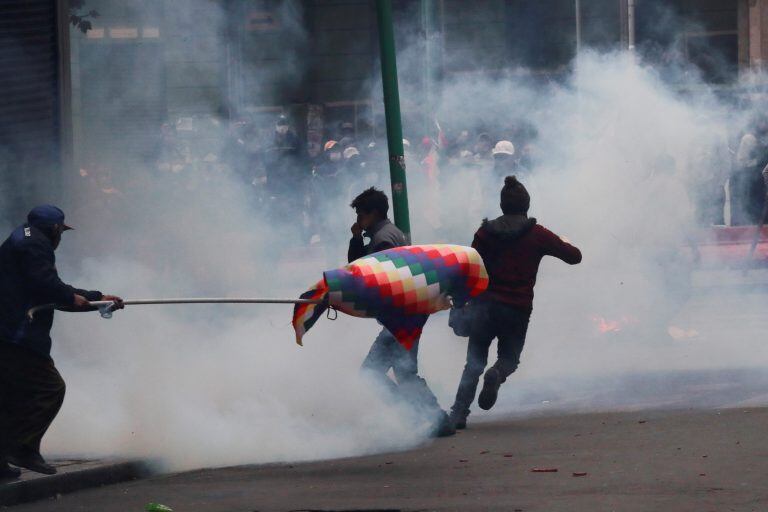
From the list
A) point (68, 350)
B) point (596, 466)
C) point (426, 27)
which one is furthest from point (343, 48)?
point (596, 466)

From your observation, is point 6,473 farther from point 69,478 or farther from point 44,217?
point 44,217

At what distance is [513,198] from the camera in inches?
342

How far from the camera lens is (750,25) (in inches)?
953

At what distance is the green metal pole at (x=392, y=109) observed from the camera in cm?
959

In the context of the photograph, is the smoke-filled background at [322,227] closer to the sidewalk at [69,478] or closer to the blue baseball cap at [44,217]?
the sidewalk at [69,478]

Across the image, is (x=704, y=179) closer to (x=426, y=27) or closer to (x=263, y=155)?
(x=263, y=155)

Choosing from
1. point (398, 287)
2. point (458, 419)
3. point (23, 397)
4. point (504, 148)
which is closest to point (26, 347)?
point (23, 397)

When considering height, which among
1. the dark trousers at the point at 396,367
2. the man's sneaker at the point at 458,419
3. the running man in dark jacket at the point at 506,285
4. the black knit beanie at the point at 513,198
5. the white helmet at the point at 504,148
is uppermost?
the white helmet at the point at 504,148

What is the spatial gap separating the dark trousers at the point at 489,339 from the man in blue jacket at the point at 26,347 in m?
2.47

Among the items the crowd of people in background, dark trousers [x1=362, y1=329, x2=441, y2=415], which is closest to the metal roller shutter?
the crowd of people in background

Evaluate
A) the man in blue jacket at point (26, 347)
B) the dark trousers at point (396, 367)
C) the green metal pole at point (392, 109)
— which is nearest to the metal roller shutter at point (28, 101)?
the green metal pole at point (392, 109)

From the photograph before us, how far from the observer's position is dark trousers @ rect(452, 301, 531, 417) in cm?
858

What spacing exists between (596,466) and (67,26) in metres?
6.96

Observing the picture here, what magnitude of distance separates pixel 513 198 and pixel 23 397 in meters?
3.11
